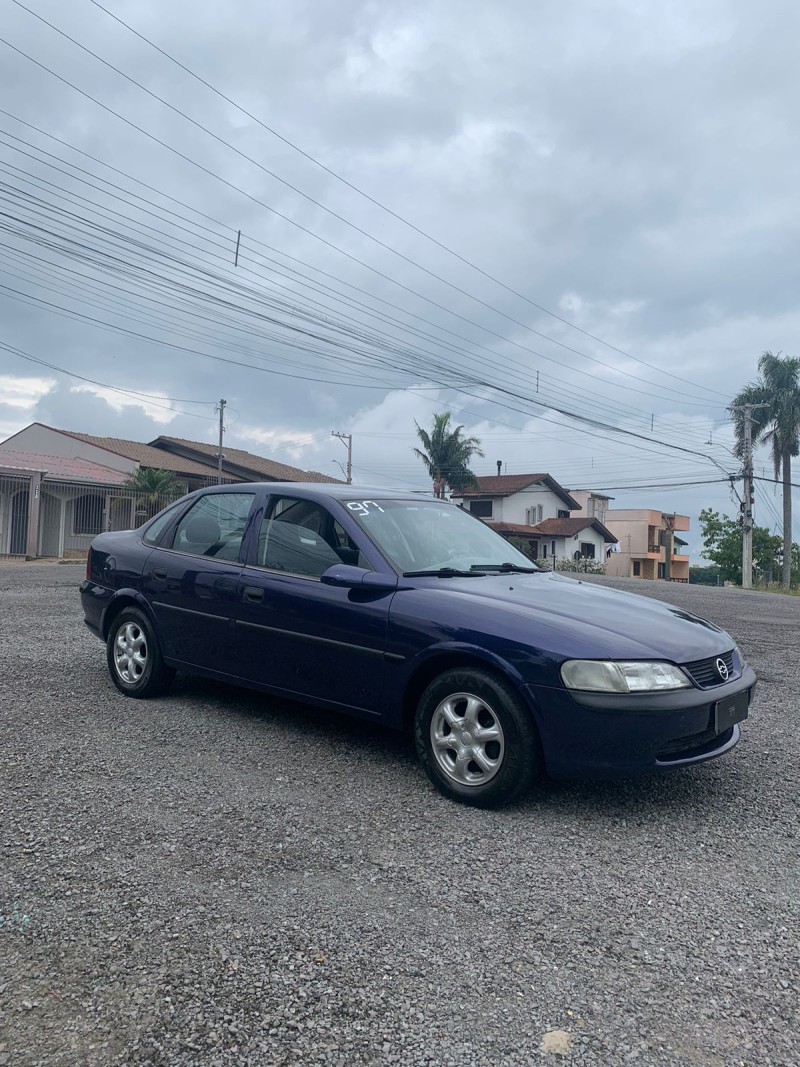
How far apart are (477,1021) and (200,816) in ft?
5.57

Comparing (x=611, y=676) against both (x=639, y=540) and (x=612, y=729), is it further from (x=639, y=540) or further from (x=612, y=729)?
(x=639, y=540)

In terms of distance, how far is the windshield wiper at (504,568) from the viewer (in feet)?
15.6

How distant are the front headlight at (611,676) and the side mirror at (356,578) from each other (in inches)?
41.7

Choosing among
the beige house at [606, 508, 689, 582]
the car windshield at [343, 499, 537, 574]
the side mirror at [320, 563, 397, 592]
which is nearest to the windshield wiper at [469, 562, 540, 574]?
the car windshield at [343, 499, 537, 574]

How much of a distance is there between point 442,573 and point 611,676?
122 centimetres

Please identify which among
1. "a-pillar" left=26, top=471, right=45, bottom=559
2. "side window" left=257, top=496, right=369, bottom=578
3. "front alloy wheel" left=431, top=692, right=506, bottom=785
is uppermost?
"a-pillar" left=26, top=471, right=45, bottom=559

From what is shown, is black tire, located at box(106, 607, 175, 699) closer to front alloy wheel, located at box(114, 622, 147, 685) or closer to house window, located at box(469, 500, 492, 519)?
front alloy wheel, located at box(114, 622, 147, 685)

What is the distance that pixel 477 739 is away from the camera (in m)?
3.68

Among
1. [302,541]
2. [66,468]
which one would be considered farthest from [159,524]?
[66,468]

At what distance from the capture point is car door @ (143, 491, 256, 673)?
16.1ft

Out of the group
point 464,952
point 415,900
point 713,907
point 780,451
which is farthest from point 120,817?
point 780,451

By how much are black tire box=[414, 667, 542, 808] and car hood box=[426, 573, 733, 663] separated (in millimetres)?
395

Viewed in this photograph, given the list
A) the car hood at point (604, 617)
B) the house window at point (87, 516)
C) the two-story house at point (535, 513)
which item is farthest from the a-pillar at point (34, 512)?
the two-story house at point (535, 513)

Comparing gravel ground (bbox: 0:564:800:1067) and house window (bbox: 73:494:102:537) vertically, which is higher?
house window (bbox: 73:494:102:537)
